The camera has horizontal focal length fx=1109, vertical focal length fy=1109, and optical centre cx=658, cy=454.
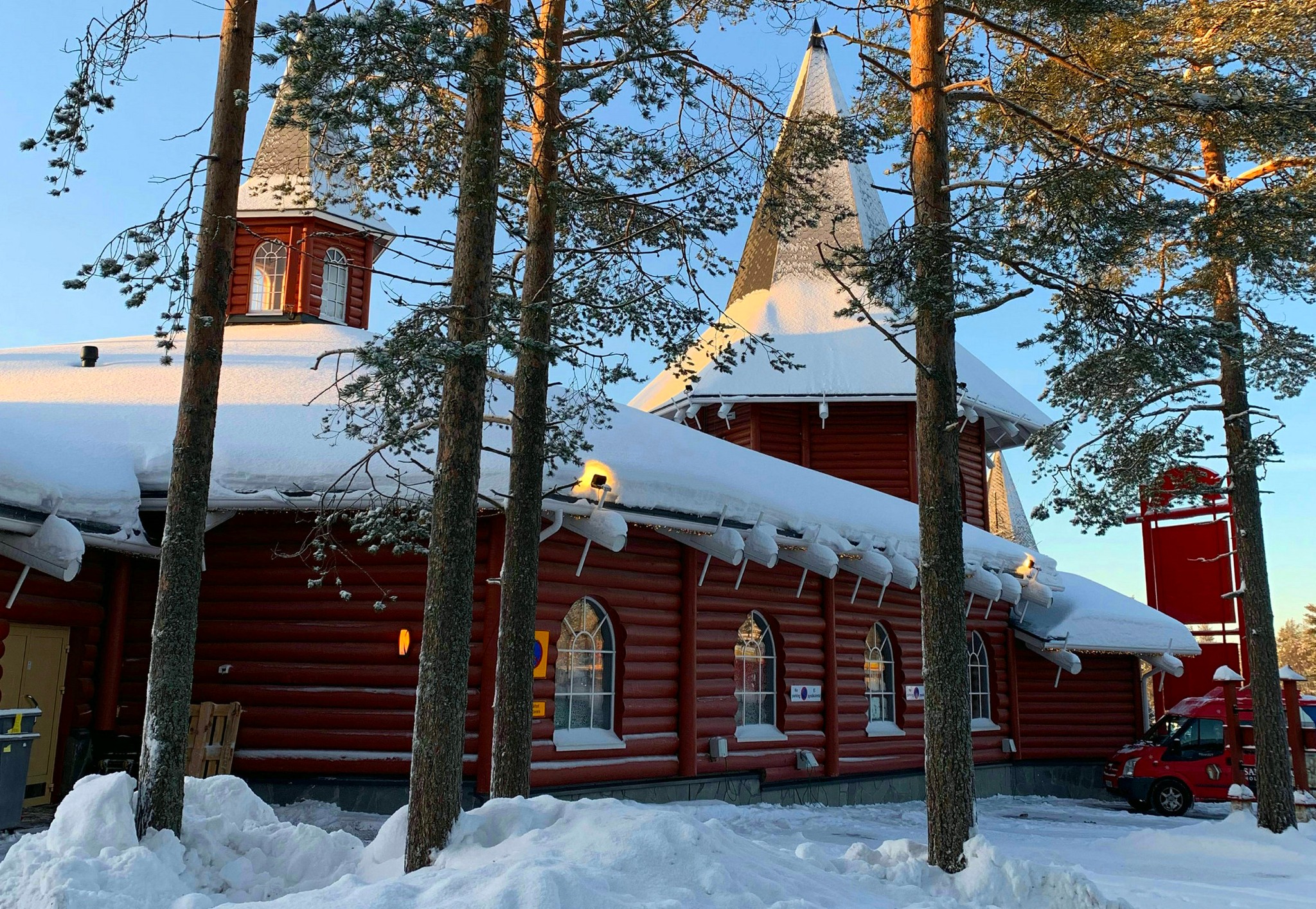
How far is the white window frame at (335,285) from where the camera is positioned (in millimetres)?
18328

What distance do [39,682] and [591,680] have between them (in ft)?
19.6

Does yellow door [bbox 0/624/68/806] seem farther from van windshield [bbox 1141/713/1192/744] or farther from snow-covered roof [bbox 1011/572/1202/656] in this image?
van windshield [bbox 1141/713/1192/744]

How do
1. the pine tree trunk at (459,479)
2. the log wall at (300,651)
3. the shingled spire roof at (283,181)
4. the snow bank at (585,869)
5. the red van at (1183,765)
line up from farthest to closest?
the red van at (1183,765), the shingled spire roof at (283,181), the log wall at (300,651), the pine tree trunk at (459,479), the snow bank at (585,869)

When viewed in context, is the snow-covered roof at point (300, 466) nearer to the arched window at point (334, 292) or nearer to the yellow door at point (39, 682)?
the arched window at point (334, 292)

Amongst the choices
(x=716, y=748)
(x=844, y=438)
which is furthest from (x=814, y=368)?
(x=716, y=748)

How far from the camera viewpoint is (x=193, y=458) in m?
7.93

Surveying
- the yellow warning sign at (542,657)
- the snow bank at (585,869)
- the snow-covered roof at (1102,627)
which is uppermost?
the snow-covered roof at (1102,627)

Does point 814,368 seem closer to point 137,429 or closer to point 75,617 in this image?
point 137,429

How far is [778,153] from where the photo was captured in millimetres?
10828

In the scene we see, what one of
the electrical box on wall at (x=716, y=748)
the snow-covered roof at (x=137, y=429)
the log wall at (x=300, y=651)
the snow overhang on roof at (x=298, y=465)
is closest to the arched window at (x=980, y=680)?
the snow overhang on roof at (x=298, y=465)

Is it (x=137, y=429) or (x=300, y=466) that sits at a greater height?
→ (x=137, y=429)

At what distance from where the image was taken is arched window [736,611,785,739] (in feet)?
51.1

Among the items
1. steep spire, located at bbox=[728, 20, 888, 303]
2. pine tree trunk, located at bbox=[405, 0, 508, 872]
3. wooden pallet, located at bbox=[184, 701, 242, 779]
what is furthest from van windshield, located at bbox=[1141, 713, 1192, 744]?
pine tree trunk, located at bbox=[405, 0, 508, 872]

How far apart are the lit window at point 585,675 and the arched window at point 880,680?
5682mm
